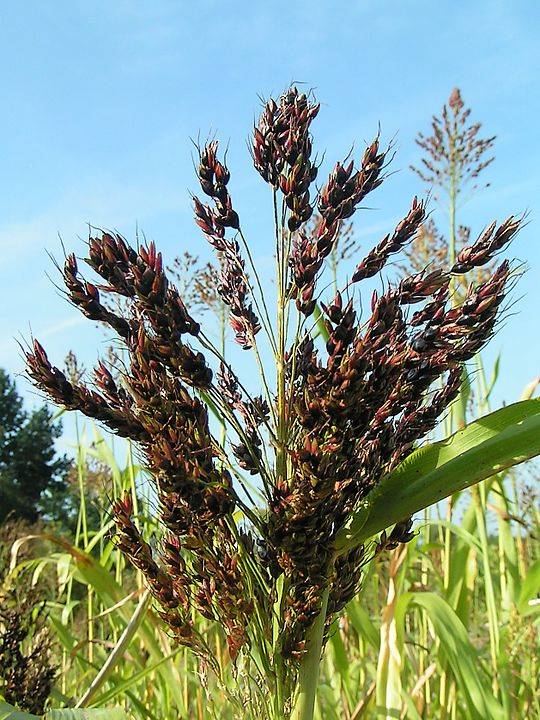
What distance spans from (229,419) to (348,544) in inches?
9.7

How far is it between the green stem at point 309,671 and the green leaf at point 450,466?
115 mm

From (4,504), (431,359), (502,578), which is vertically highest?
(4,504)

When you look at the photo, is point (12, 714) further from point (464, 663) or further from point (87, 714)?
point (464, 663)

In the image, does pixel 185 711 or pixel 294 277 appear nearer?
pixel 294 277

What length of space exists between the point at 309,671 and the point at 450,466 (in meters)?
0.35

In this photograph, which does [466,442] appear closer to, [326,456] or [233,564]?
[326,456]

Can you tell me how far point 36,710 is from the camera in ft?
4.91

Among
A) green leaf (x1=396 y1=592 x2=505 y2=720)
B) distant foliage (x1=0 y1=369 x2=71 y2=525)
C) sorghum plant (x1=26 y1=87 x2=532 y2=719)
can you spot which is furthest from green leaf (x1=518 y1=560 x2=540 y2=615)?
distant foliage (x1=0 y1=369 x2=71 y2=525)

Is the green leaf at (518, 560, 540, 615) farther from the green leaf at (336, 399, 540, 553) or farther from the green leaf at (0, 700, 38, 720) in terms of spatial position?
the green leaf at (0, 700, 38, 720)

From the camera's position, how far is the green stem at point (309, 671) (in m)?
1.02

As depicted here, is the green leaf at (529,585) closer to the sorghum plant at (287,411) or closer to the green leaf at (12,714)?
the sorghum plant at (287,411)

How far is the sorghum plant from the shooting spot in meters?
0.94

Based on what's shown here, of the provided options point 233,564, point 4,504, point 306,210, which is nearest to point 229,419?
point 233,564

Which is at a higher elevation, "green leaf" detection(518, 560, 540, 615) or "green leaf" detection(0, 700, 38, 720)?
"green leaf" detection(0, 700, 38, 720)
